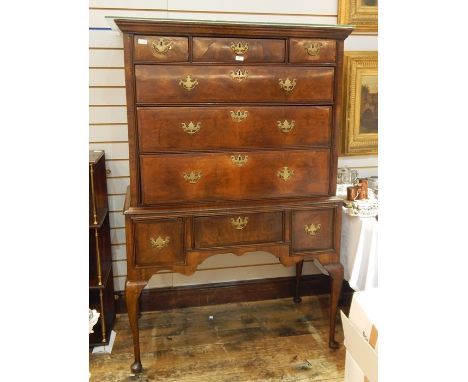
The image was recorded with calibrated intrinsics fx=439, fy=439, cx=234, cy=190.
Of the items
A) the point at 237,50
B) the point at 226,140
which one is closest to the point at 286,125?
the point at 226,140

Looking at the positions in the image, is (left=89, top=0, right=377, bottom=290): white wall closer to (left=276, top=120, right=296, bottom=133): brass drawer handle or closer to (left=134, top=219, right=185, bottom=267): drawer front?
(left=134, top=219, right=185, bottom=267): drawer front

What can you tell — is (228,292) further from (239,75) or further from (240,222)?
(239,75)

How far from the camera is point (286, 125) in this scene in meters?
2.30

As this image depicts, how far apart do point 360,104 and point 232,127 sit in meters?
1.25

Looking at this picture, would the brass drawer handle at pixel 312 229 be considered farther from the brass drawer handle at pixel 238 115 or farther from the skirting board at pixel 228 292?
the skirting board at pixel 228 292

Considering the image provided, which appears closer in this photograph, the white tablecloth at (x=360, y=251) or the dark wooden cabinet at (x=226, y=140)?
the dark wooden cabinet at (x=226, y=140)

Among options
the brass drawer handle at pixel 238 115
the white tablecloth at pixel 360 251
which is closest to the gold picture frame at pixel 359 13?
the brass drawer handle at pixel 238 115

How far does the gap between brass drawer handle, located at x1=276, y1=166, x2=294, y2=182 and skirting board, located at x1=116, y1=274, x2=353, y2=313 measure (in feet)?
3.64

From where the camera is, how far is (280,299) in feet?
10.7

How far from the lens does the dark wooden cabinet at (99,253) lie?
2.43 metres

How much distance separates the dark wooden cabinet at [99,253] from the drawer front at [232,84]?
1.85ft
